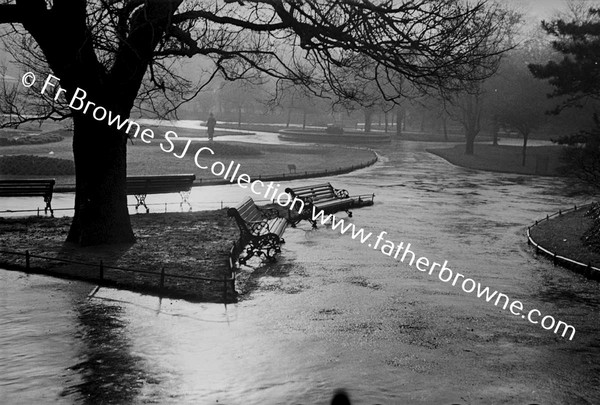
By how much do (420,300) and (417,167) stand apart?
28.1 metres

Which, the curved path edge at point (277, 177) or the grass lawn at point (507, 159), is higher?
the grass lawn at point (507, 159)

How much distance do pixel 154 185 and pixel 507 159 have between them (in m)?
34.5

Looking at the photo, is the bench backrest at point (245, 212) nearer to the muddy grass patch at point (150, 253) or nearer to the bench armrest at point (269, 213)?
the bench armrest at point (269, 213)

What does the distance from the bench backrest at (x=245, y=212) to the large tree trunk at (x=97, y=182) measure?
262 centimetres

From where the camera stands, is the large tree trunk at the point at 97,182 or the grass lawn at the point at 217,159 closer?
the large tree trunk at the point at 97,182

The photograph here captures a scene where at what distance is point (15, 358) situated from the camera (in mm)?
7305

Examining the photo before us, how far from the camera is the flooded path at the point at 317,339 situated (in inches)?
263

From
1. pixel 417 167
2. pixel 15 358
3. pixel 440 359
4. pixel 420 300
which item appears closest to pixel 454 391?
pixel 440 359

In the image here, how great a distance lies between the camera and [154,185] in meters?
18.8

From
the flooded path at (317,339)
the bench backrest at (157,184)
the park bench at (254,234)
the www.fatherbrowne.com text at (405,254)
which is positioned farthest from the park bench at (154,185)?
the flooded path at (317,339)

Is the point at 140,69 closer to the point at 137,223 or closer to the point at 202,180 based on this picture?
the point at 137,223

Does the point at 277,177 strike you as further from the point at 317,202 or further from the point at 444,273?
the point at 444,273

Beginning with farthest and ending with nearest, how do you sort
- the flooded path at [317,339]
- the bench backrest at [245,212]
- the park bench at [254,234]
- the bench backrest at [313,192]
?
1. the bench backrest at [313,192]
2. the park bench at [254,234]
3. the bench backrest at [245,212]
4. the flooded path at [317,339]

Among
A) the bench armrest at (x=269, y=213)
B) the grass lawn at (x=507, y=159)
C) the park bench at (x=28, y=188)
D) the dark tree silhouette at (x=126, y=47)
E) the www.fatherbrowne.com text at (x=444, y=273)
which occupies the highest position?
the dark tree silhouette at (x=126, y=47)
